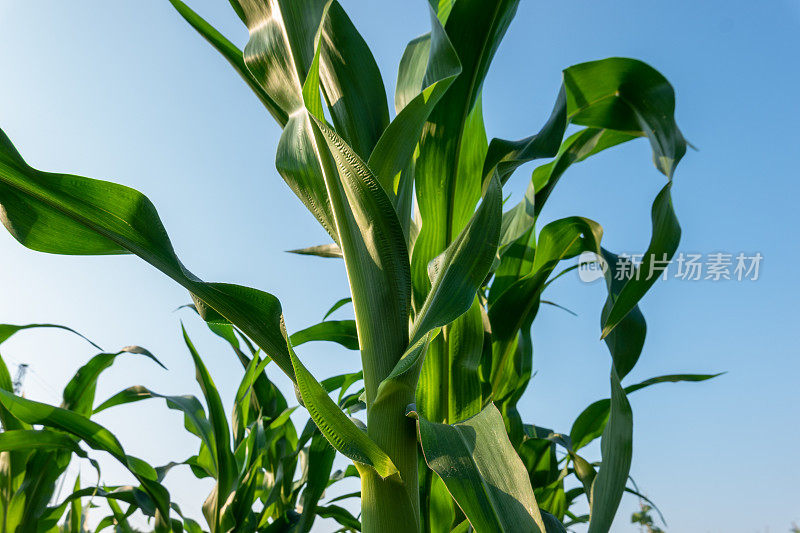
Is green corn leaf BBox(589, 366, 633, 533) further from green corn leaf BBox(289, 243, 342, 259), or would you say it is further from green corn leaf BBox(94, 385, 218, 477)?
green corn leaf BBox(94, 385, 218, 477)

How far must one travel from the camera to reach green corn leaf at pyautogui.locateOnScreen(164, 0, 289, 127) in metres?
0.57

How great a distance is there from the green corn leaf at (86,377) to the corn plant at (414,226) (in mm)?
394

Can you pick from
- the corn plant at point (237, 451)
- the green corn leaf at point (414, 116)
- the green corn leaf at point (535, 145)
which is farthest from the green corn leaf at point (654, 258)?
the corn plant at point (237, 451)

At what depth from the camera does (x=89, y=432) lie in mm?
696

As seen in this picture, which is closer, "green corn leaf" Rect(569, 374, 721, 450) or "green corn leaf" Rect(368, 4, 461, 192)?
"green corn leaf" Rect(368, 4, 461, 192)

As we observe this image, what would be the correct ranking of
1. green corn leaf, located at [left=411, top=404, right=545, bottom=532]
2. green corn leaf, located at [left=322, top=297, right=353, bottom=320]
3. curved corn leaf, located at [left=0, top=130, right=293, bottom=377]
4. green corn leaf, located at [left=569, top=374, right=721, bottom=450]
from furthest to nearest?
green corn leaf, located at [left=322, top=297, right=353, bottom=320] < green corn leaf, located at [left=569, top=374, right=721, bottom=450] < curved corn leaf, located at [left=0, top=130, right=293, bottom=377] < green corn leaf, located at [left=411, top=404, right=545, bottom=532]

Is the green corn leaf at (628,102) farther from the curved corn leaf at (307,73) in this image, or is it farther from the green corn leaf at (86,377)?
the green corn leaf at (86,377)

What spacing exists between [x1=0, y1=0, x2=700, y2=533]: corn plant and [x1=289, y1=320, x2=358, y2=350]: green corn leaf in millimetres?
225

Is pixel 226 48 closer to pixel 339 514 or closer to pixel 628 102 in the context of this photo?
pixel 628 102

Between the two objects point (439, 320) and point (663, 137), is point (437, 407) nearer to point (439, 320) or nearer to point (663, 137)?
point (439, 320)

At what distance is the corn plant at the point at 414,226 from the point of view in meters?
0.37

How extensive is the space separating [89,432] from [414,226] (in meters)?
0.52

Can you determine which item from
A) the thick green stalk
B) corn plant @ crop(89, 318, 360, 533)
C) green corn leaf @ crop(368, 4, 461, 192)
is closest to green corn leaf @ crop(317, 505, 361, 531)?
corn plant @ crop(89, 318, 360, 533)

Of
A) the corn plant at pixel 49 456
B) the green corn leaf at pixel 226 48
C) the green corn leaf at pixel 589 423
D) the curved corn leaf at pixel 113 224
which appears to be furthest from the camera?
the green corn leaf at pixel 589 423
